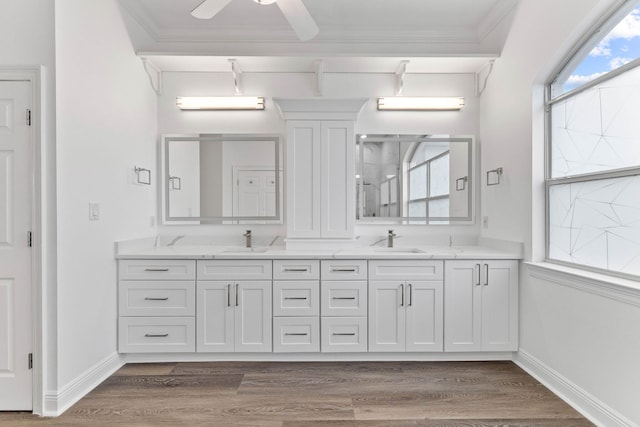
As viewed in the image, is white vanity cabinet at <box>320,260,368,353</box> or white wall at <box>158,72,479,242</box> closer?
white vanity cabinet at <box>320,260,368,353</box>

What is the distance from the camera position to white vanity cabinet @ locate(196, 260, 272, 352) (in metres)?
2.79

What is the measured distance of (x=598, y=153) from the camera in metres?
2.16

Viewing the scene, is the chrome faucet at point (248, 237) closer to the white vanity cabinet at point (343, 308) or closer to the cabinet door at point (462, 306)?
the white vanity cabinet at point (343, 308)

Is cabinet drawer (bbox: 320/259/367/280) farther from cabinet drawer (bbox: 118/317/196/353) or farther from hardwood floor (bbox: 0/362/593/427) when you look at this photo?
cabinet drawer (bbox: 118/317/196/353)

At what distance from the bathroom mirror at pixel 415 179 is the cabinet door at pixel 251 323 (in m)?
1.23

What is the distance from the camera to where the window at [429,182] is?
340 centimetres

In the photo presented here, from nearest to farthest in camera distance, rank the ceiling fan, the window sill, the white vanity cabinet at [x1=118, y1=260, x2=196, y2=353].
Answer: the window sill, the ceiling fan, the white vanity cabinet at [x1=118, y1=260, x2=196, y2=353]

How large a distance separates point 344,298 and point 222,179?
156cm

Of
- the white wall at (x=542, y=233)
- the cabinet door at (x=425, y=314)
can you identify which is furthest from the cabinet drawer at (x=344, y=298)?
the white wall at (x=542, y=233)

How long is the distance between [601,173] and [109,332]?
3352 millimetres

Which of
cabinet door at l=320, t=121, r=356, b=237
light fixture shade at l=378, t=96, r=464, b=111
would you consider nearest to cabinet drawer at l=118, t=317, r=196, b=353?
cabinet door at l=320, t=121, r=356, b=237

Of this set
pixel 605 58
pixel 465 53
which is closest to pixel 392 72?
pixel 465 53

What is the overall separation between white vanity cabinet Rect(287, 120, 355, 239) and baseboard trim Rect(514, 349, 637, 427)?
5.34 ft

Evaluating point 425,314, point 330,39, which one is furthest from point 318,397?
point 330,39
